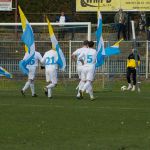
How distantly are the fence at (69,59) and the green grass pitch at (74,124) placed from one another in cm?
1379

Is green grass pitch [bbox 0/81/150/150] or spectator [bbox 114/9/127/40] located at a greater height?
spectator [bbox 114/9/127/40]

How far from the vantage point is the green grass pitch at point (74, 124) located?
46.7 ft

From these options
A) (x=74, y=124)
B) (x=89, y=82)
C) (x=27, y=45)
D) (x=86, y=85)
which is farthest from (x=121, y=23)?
(x=74, y=124)

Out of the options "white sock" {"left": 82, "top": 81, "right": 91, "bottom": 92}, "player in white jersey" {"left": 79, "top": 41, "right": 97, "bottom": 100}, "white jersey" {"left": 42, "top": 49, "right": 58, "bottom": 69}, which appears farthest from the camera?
"white jersey" {"left": 42, "top": 49, "right": 58, "bottom": 69}

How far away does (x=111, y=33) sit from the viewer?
47406 mm

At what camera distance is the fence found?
3947 centimetres

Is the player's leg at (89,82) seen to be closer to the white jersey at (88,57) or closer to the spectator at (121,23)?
the white jersey at (88,57)

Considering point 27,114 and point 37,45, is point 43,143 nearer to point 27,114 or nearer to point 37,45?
point 27,114

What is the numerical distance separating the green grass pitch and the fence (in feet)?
45.2

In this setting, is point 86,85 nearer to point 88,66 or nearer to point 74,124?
point 88,66

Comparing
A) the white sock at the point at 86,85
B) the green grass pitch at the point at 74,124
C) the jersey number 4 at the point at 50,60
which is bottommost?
the green grass pitch at the point at 74,124

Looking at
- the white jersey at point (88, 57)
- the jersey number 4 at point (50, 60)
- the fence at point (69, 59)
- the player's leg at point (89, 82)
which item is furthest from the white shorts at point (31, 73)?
the fence at point (69, 59)

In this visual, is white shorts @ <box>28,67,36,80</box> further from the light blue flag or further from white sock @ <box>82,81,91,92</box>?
white sock @ <box>82,81,91,92</box>

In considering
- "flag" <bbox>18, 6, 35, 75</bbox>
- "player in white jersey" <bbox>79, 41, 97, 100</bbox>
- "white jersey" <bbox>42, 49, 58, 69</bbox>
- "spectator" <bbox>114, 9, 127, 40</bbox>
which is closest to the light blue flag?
"flag" <bbox>18, 6, 35, 75</bbox>
